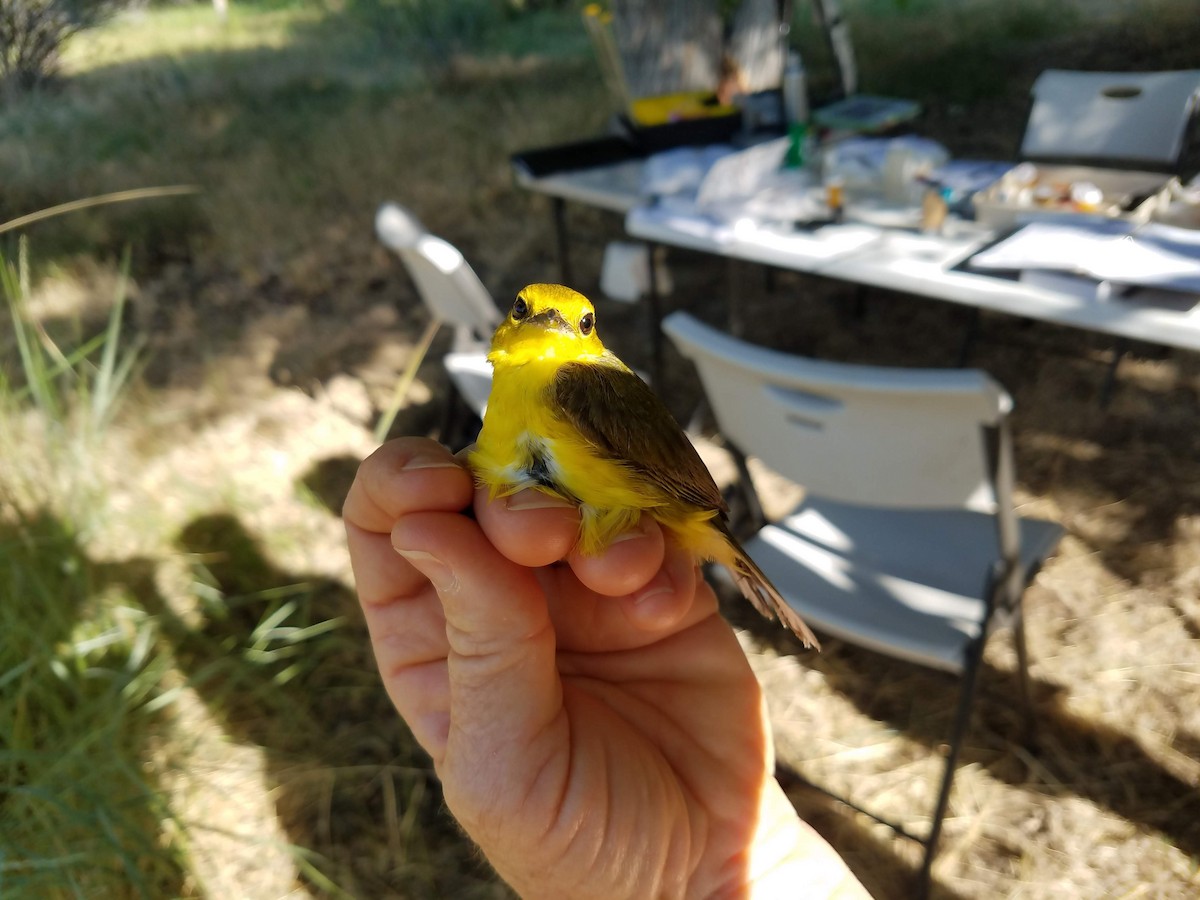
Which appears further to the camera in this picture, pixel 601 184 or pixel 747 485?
pixel 601 184

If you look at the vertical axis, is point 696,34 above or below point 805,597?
above

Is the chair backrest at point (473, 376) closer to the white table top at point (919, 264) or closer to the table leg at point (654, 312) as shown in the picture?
the white table top at point (919, 264)

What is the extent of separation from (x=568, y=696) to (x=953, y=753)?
53.8 inches

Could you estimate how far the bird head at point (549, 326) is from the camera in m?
1.35

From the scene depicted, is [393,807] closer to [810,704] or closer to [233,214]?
[810,704]

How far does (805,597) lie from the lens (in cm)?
237

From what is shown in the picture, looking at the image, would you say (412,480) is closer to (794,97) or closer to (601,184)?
(601,184)

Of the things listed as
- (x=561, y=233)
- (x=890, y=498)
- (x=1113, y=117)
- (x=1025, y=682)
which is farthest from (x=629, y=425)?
(x=1113, y=117)

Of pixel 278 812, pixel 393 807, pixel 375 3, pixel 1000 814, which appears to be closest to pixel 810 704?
pixel 1000 814

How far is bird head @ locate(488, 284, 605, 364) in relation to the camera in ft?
4.44

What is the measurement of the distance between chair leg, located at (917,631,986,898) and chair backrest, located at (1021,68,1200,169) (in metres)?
3.28

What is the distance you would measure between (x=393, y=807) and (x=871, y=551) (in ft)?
5.69

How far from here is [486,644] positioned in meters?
1.16

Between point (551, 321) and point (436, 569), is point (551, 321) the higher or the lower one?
the higher one
